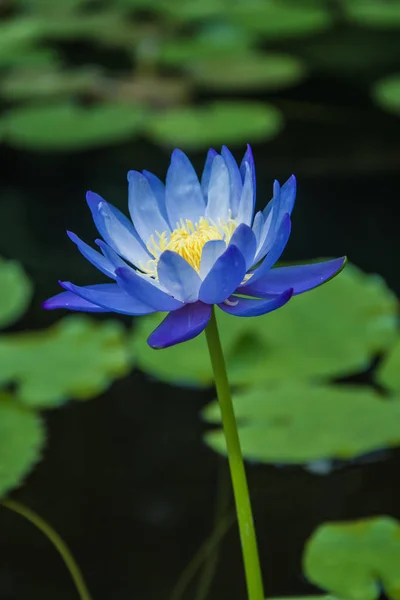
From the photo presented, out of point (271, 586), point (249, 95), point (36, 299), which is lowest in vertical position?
point (271, 586)

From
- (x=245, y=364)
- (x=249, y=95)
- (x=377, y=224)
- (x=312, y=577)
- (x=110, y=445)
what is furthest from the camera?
(x=249, y=95)

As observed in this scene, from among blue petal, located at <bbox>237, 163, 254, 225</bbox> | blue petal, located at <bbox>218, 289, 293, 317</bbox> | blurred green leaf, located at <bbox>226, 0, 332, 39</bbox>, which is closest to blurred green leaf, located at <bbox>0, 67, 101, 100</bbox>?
blurred green leaf, located at <bbox>226, 0, 332, 39</bbox>

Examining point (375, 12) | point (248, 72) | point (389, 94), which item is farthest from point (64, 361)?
point (375, 12)

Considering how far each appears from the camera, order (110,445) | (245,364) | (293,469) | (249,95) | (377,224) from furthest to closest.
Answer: (249,95)
(377,224)
(245,364)
(110,445)
(293,469)

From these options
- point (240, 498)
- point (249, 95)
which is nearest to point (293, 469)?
point (240, 498)

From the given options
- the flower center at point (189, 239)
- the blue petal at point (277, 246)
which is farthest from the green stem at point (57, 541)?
the blue petal at point (277, 246)

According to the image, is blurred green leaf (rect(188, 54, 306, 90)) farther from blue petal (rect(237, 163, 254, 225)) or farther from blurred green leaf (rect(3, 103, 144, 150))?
blue petal (rect(237, 163, 254, 225))

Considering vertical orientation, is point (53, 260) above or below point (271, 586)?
above

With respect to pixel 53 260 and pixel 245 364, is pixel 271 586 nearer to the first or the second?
pixel 245 364
